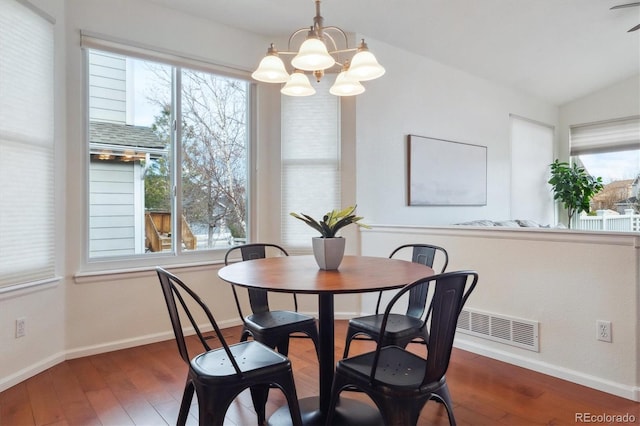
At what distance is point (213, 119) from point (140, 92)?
0.64 metres

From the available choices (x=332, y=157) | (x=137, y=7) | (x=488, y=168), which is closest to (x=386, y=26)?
(x=332, y=157)

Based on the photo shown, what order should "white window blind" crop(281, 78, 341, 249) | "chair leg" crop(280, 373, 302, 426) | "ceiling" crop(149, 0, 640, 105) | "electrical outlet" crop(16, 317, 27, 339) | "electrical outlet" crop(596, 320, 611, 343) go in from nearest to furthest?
"chair leg" crop(280, 373, 302, 426), "electrical outlet" crop(596, 320, 611, 343), "electrical outlet" crop(16, 317, 27, 339), "ceiling" crop(149, 0, 640, 105), "white window blind" crop(281, 78, 341, 249)

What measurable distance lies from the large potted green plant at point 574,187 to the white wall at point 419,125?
1.10 meters

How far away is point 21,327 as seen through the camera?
8.18ft

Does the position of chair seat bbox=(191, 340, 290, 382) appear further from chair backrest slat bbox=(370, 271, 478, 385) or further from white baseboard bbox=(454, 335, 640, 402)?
white baseboard bbox=(454, 335, 640, 402)

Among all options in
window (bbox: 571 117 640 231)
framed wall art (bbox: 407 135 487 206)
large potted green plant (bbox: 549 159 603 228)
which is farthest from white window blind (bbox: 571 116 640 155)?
framed wall art (bbox: 407 135 487 206)

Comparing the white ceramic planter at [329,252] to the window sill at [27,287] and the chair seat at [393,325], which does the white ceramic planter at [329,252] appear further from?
the window sill at [27,287]

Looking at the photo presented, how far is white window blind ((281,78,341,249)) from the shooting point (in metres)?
3.85

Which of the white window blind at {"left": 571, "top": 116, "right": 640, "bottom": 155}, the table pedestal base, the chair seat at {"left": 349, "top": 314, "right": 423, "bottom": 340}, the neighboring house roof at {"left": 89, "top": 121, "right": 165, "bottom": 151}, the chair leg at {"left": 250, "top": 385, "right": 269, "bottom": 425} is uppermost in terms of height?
the white window blind at {"left": 571, "top": 116, "right": 640, "bottom": 155}

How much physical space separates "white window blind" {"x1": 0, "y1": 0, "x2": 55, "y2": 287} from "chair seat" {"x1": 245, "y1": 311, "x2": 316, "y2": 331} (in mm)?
1571

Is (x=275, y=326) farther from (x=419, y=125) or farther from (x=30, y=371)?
(x=419, y=125)

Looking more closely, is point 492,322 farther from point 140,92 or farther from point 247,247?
point 140,92

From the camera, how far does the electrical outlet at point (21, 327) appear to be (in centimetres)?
247

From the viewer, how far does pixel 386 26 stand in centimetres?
374
